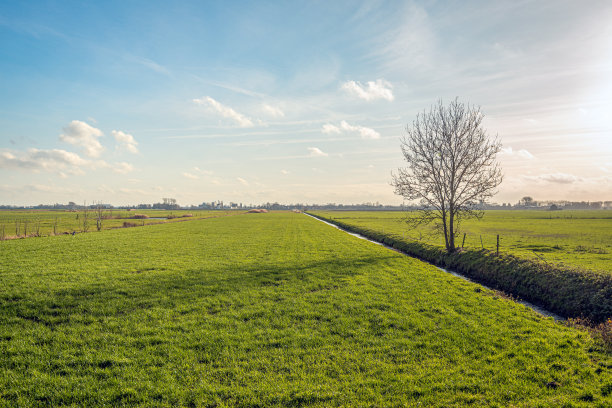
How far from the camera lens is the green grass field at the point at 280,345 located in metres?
7.43

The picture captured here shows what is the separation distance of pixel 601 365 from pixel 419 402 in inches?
262

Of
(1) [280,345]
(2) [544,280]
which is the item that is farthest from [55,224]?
(2) [544,280]

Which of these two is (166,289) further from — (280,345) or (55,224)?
(55,224)

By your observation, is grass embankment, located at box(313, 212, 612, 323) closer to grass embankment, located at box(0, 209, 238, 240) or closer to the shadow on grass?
the shadow on grass

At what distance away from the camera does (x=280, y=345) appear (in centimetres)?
998

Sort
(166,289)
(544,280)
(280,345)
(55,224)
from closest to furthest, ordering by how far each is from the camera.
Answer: (280,345), (166,289), (544,280), (55,224)

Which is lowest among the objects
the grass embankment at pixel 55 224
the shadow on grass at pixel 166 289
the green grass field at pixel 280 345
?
the green grass field at pixel 280 345

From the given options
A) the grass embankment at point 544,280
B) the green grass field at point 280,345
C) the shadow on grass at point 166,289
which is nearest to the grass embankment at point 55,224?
the shadow on grass at point 166,289

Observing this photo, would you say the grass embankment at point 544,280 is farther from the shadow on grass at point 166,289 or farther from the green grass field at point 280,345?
the shadow on grass at point 166,289

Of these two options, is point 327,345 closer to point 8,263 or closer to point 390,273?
point 390,273

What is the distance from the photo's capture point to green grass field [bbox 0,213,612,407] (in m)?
7.43

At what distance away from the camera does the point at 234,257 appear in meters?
25.9

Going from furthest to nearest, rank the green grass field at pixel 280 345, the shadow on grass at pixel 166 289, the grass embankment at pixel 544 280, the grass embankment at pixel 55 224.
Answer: the grass embankment at pixel 55 224 < the grass embankment at pixel 544 280 < the shadow on grass at pixel 166 289 < the green grass field at pixel 280 345

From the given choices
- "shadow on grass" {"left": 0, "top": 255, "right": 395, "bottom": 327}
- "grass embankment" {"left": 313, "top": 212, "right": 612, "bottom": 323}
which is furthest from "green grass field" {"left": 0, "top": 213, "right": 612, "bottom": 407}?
"grass embankment" {"left": 313, "top": 212, "right": 612, "bottom": 323}
